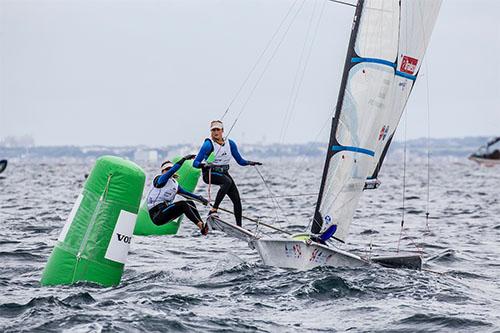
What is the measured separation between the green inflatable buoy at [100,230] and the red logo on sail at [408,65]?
402 cm

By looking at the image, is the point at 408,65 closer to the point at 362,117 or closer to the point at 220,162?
the point at 362,117

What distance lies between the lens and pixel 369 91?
11.7 metres


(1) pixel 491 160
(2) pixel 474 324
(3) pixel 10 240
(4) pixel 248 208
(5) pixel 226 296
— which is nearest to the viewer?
(2) pixel 474 324

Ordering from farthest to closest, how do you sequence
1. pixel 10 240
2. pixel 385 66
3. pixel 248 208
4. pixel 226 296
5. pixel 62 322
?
pixel 248 208 < pixel 10 240 < pixel 385 66 < pixel 226 296 < pixel 62 322

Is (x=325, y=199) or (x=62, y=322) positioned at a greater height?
(x=325, y=199)

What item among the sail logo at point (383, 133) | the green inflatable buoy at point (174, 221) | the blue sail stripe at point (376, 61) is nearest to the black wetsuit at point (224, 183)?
the sail logo at point (383, 133)

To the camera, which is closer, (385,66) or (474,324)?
(474,324)

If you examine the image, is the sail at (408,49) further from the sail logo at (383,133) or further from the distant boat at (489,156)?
the distant boat at (489,156)

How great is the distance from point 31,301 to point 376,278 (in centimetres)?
444

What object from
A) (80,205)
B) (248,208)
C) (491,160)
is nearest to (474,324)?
(80,205)

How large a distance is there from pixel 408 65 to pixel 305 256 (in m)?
3.07

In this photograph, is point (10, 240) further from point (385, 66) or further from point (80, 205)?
point (385, 66)

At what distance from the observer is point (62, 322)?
8.31 meters

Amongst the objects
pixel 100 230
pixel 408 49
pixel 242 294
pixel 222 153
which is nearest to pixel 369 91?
pixel 408 49
